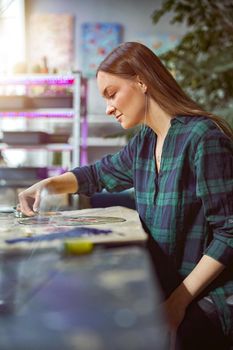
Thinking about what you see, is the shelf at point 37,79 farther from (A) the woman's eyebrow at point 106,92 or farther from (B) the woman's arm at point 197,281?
(B) the woman's arm at point 197,281

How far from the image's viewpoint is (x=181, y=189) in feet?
2.70

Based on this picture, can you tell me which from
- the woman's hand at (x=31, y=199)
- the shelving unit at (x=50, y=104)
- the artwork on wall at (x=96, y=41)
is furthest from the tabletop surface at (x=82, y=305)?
the artwork on wall at (x=96, y=41)

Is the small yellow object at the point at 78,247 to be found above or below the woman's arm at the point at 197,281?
above

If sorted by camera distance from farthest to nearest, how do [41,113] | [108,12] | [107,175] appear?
[108,12] < [41,113] < [107,175]

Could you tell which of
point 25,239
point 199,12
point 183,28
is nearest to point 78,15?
point 183,28

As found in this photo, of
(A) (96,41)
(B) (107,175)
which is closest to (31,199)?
(B) (107,175)

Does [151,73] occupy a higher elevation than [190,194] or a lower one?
higher

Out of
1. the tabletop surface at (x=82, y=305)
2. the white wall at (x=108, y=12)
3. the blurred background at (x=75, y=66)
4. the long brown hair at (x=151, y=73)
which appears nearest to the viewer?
the tabletop surface at (x=82, y=305)

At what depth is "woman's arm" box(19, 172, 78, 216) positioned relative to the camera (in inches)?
35.2

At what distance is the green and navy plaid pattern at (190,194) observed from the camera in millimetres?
771

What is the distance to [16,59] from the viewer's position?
354 cm

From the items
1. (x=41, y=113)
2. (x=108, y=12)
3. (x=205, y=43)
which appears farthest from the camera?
(x=108, y=12)

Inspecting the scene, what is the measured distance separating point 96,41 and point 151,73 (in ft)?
12.1

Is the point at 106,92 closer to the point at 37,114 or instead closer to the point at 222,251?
the point at 222,251
